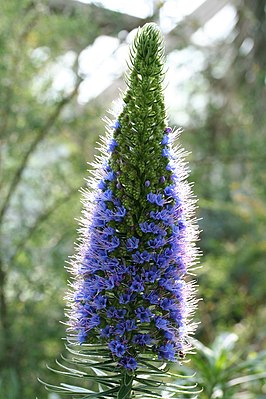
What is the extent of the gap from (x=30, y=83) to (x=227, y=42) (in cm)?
323

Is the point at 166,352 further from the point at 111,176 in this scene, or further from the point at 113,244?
the point at 111,176

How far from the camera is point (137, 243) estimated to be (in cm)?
149

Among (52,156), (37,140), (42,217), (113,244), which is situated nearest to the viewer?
(113,244)

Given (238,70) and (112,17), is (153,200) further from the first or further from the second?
(238,70)

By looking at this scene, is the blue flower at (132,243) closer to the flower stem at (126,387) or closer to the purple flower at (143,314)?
the purple flower at (143,314)

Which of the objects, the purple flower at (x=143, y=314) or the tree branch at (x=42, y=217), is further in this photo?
the tree branch at (x=42, y=217)

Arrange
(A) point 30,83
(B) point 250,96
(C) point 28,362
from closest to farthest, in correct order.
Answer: (C) point 28,362, (A) point 30,83, (B) point 250,96

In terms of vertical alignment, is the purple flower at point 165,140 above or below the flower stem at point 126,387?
above

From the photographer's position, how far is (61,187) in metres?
4.24

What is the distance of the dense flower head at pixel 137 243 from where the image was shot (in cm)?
150

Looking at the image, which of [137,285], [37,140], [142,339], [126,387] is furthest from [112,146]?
[37,140]

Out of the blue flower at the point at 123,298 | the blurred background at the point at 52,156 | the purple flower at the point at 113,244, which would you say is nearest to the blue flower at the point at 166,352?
the blue flower at the point at 123,298

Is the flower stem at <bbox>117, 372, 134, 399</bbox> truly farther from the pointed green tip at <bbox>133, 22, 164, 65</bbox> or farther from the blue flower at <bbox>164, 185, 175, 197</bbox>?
the pointed green tip at <bbox>133, 22, 164, 65</bbox>

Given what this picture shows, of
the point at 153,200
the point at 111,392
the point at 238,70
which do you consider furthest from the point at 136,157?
the point at 238,70
